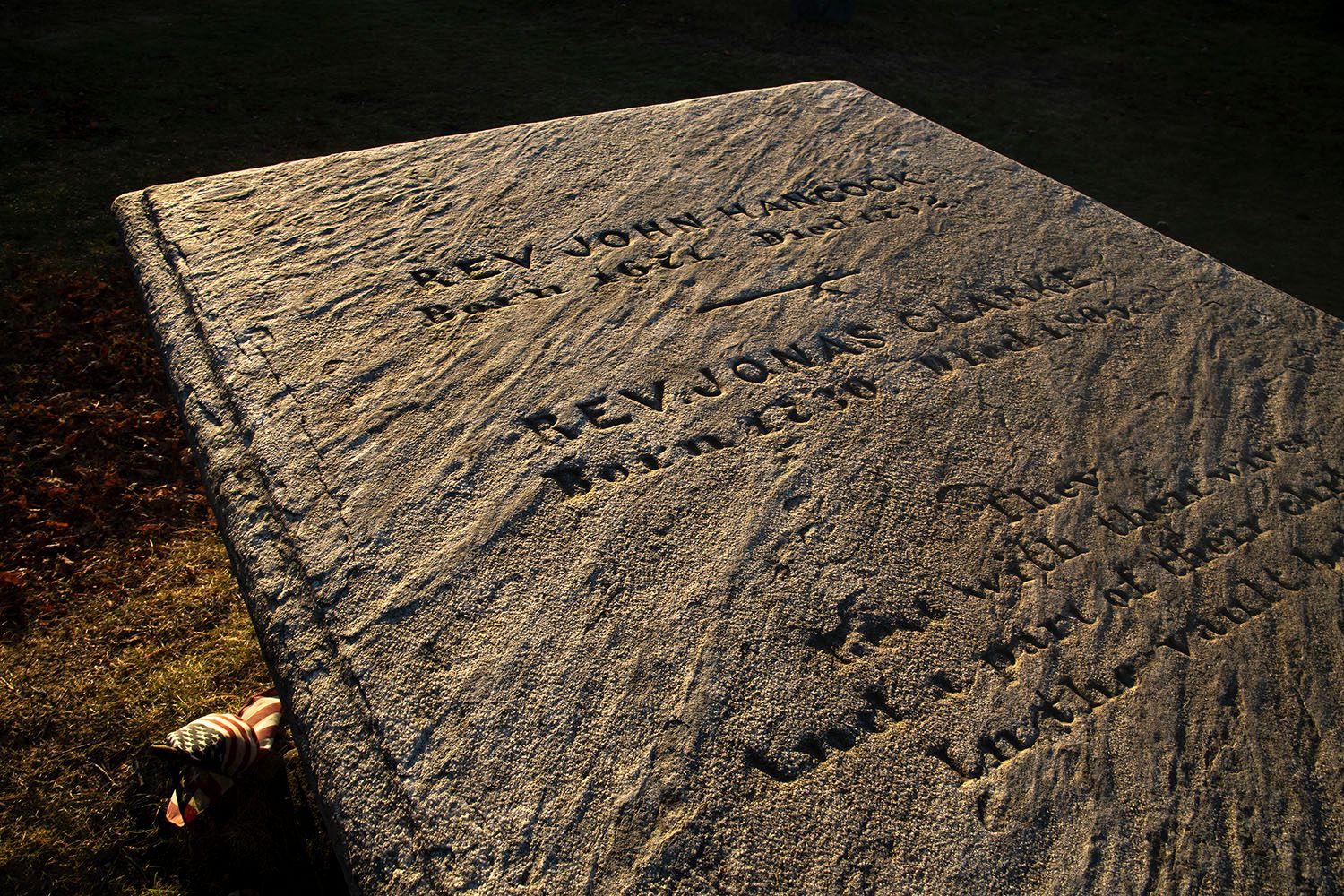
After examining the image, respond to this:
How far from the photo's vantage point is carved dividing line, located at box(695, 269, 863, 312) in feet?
6.87

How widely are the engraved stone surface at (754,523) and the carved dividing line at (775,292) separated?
0.01 meters

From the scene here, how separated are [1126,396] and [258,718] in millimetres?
2340

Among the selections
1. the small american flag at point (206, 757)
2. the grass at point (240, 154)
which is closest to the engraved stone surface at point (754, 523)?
the small american flag at point (206, 757)

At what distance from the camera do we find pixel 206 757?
1985mm

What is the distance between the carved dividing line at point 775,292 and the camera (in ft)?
6.87

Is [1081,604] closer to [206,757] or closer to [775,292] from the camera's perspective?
[775,292]

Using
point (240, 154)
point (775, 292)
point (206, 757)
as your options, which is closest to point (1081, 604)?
point (775, 292)

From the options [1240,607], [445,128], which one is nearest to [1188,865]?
[1240,607]

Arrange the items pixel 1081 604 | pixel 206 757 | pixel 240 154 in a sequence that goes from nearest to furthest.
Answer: pixel 1081 604 < pixel 206 757 < pixel 240 154

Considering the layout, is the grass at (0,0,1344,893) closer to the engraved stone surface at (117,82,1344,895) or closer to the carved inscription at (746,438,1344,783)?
the engraved stone surface at (117,82,1344,895)

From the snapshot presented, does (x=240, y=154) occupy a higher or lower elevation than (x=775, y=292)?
lower

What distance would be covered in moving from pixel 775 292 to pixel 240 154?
4286 millimetres

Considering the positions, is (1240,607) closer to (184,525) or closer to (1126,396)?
(1126,396)

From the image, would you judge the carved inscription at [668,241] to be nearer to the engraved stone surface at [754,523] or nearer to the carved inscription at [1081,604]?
the engraved stone surface at [754,523]
